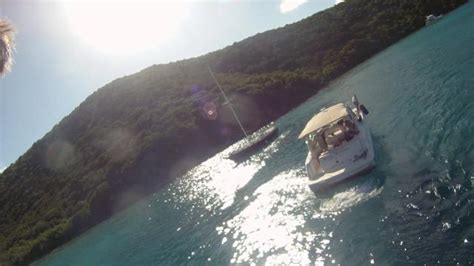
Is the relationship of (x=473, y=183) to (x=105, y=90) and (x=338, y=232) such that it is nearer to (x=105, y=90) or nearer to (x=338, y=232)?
(x=338, y=232)

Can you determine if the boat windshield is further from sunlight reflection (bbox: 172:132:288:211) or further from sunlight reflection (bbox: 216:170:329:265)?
sunlight reflection (bbox: 172:132:288:211)

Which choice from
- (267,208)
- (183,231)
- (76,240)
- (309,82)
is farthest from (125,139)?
(267,208)

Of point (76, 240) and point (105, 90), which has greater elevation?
point (105, 90)

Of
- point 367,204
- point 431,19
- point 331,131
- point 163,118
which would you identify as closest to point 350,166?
point 367,204

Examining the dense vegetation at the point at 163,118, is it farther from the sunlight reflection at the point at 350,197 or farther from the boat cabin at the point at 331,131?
the sunlight reflection at the point at 350,197

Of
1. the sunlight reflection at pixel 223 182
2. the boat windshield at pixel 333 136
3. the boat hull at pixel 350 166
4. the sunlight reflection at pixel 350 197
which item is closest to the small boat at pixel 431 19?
the sunlight reflection at pixel 223 182
